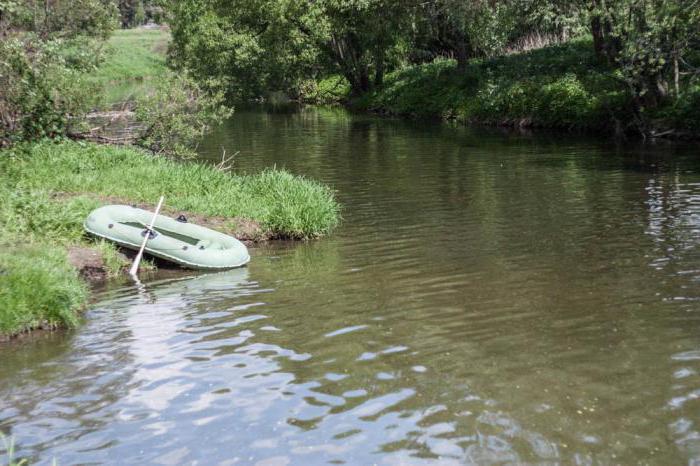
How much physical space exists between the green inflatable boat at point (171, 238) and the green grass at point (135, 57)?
4991cm

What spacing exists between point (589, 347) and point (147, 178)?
1005 cm

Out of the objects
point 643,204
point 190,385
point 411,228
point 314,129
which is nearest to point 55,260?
point 190,385

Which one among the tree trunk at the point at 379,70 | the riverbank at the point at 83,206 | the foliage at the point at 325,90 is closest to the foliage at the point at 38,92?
the riverbank at the point at 83,206

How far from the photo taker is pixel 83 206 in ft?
43.6

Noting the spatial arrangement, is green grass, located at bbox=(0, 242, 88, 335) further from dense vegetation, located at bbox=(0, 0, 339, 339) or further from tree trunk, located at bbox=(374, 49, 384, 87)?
tree trunk, located at bbox=(374, 49, 384, 87)

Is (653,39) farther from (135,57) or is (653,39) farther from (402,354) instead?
(135,57)

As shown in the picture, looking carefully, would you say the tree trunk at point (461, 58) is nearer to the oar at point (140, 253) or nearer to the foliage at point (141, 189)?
the foliage at point (141, 189)

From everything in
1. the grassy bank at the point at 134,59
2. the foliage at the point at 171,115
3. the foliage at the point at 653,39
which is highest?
the grassy bank at the point at 134,59

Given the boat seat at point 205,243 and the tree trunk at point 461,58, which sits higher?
the tree trunk at point 461,58

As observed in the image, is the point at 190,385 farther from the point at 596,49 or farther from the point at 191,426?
the point at 596,49

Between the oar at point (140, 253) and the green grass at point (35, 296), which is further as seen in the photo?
the oar at point (140, 253)

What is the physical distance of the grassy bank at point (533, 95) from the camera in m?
26.4

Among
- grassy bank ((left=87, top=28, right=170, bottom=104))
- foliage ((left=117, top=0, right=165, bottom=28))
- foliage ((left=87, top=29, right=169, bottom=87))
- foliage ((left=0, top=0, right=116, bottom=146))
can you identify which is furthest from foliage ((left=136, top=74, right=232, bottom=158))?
foliage ((left=117, top=0, right=165, bottom=28))

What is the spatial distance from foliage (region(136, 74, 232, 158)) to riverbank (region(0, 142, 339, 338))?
83cm
